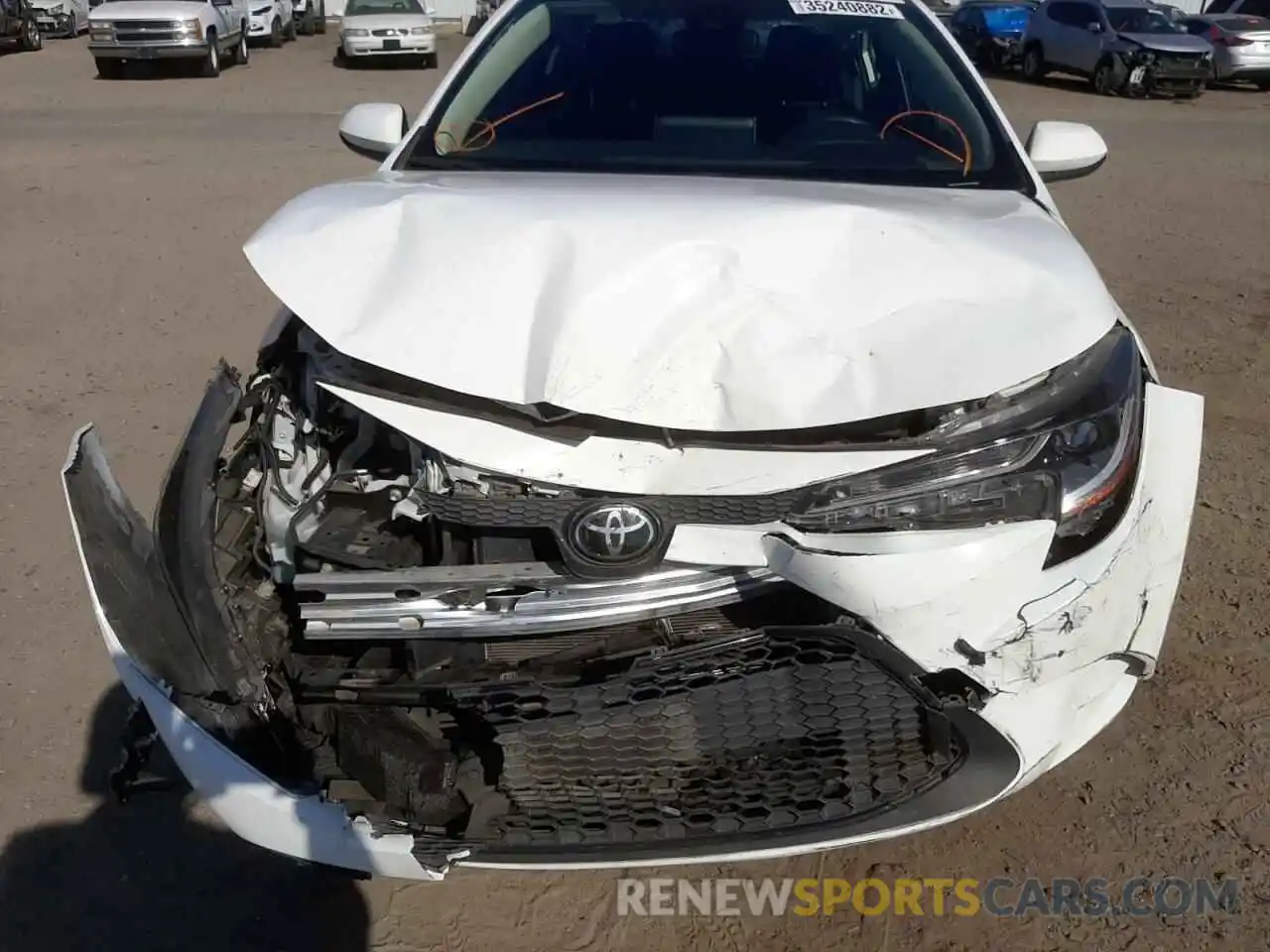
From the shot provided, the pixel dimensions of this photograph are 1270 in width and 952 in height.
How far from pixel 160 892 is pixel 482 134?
6.88ft

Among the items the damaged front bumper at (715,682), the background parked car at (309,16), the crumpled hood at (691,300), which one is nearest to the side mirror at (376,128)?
the crumpled hood at (691,300)

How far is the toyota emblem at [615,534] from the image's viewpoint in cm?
183

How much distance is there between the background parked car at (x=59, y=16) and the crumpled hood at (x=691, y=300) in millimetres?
23513

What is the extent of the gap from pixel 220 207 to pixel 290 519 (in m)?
6.75

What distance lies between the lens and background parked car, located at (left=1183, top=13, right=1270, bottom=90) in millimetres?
18078

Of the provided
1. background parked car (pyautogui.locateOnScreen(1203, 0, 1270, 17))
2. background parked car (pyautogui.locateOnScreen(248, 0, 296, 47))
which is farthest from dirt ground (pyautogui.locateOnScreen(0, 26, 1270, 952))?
background parked car (pyautogui.locateOnScreen(1203, 0, 1270, 17))

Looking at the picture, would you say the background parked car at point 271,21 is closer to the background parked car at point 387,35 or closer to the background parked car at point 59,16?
the background parked car at point 387,35

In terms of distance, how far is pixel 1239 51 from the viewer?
1808cm

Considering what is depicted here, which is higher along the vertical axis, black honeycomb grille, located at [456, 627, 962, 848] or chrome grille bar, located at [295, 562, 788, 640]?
chrome grille bar, located at [295, 562, 788, 640]

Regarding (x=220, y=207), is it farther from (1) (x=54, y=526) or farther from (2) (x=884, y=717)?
(2) (x=884, y=717)

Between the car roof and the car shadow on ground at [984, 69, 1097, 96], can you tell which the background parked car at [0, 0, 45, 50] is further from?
the car roof

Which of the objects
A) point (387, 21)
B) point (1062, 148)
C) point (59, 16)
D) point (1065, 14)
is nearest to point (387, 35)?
point (387, 21)

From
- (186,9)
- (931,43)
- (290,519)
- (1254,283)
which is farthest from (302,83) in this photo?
(290,519)

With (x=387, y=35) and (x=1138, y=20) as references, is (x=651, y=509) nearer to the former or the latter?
(x=387, y=35)
